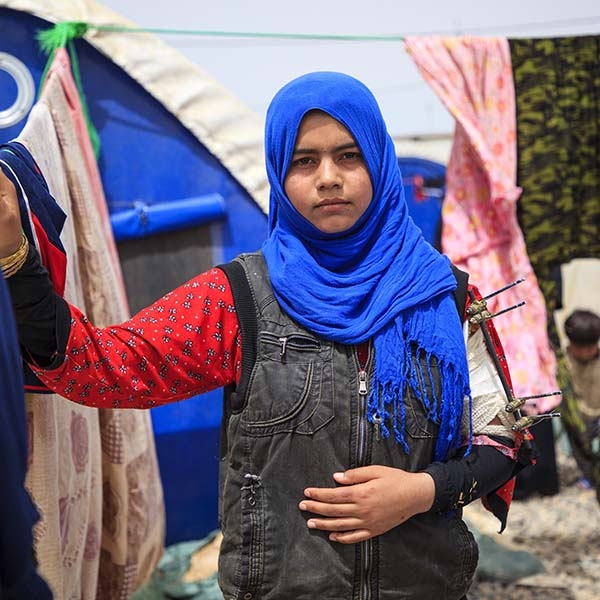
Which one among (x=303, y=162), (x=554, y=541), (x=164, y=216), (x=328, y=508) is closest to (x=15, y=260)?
(x=303, y=162)

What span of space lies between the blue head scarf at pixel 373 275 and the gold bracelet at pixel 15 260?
18.3 inches

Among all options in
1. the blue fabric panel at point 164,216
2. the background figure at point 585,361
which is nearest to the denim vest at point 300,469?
the blue fabric panel at point 164,216

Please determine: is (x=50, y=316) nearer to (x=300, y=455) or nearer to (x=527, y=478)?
(x=300, y=455)

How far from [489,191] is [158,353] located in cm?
248

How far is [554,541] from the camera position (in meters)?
4.32

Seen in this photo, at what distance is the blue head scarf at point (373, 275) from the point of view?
64.5 inches

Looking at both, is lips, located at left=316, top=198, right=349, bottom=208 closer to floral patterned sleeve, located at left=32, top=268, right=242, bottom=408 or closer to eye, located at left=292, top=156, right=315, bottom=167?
eye, located at left=292, top=156, right=315, bottom=167

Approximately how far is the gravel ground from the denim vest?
84.8 inches

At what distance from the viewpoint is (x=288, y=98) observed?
171cm

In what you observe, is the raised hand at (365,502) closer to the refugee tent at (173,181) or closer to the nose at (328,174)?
the nose at (328,174)

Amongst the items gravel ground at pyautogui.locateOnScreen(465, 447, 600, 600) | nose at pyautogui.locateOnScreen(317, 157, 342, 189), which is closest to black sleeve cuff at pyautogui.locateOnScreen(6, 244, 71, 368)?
nose at pyautogui.locateOnScreen(317, 157, 342, 189)

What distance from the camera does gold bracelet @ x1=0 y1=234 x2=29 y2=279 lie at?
1426mm

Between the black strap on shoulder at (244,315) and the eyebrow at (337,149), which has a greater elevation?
the eyebrow at (337,149)

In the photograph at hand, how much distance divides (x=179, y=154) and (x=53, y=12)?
72 cm
